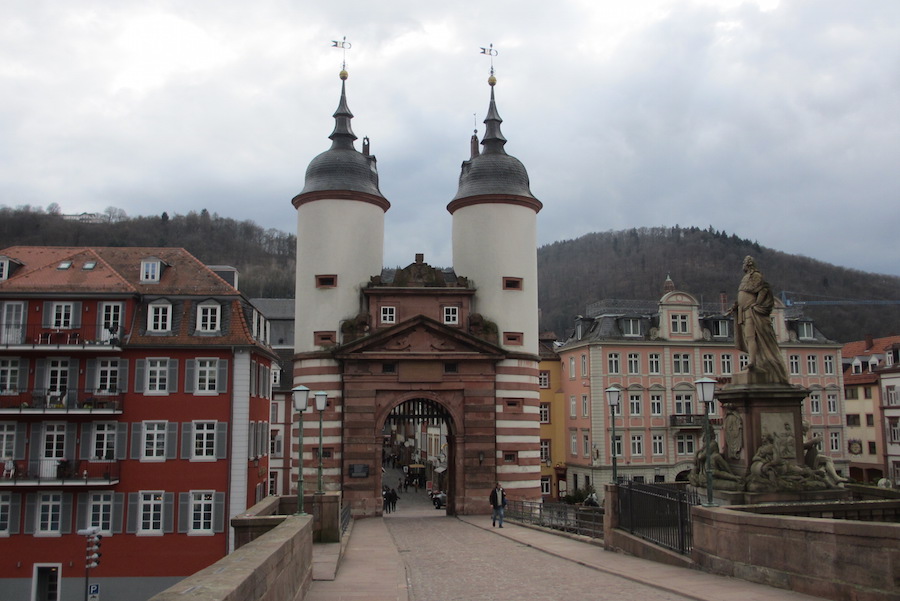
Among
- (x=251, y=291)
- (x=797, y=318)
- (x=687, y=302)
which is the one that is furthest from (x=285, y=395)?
(x=251, y=291)

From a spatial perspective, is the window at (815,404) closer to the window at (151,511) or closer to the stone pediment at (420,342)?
the stone pediment at (420,342)

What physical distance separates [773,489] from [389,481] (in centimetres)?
6723

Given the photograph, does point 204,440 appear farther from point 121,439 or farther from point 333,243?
point 333,243

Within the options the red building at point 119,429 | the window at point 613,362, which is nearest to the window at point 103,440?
the red building at point 119,429

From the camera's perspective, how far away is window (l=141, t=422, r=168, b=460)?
1405 inches

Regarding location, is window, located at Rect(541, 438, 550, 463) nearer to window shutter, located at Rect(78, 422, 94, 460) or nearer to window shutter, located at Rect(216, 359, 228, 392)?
window shutter, located at Rect(216, 359, 228, 392)

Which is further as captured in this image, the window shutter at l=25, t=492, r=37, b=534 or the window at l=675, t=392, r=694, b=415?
the window at l=675, t=392, r=694, b=415

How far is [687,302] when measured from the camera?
5503 centimetres

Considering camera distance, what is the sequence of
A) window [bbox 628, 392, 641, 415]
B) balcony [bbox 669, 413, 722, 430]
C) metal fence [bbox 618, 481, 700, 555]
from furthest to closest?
window [bbox 628, 392, 641, 415]
balcony [bbox 669, 413, 722, 430]
metal fence [bbox 618, 481, 700, 555]

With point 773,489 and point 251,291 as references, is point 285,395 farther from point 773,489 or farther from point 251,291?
point 251,291

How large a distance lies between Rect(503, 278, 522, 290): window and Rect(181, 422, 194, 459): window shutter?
15.8 meters

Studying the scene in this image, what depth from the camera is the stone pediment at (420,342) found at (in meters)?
38.5

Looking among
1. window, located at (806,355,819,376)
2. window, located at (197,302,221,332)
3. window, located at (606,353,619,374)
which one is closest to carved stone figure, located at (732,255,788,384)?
window, located at (197,302,221,332)

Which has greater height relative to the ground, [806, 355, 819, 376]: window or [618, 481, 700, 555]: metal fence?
[806, 355, 819, 376]: window
